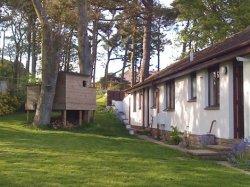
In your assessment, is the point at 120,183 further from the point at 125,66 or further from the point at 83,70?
the point at 125,66

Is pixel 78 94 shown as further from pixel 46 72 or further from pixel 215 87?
pixel 215 87

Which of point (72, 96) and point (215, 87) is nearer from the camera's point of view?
point (215, 87)

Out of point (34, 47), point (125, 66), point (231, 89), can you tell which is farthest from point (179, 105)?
point (125, 66)

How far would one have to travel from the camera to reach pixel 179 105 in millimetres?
20922

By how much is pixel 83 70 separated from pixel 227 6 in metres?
12.9

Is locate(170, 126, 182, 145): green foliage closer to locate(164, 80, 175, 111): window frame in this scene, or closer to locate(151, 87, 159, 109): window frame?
locate(164, 80, 175, 111): window frame

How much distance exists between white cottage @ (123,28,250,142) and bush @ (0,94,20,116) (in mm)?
9503

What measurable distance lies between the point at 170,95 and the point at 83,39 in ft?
21.2

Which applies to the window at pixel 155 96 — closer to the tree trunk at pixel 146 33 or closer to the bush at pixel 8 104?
the bush at pixel 8 104

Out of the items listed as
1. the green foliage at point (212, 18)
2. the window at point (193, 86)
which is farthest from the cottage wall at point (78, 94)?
the green foliage at point (212, 18)

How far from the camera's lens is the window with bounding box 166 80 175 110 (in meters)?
22.6

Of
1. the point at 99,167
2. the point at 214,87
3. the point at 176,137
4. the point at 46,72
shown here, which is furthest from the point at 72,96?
the point at 99,167

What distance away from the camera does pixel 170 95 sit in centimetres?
2316

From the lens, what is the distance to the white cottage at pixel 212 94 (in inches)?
555
